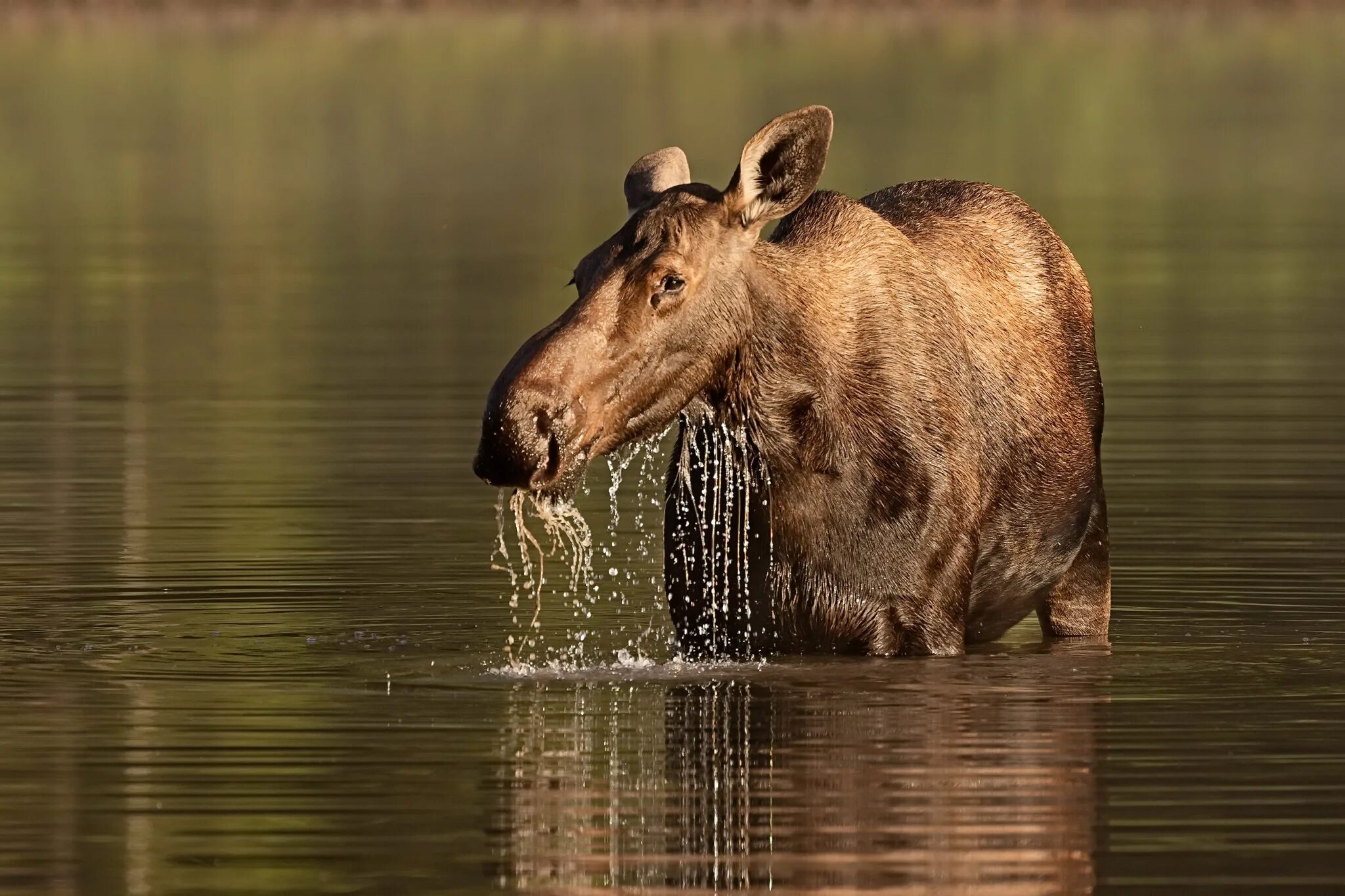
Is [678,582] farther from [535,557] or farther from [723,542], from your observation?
[535,557]

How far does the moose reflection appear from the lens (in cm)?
1109

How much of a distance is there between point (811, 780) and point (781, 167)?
2652 mm

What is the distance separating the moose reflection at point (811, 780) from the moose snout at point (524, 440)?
0.99m

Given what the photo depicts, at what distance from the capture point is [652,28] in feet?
335

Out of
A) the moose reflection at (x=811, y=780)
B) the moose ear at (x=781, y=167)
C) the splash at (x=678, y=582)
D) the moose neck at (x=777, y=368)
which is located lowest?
the moose reflection at (x=811, y=780)

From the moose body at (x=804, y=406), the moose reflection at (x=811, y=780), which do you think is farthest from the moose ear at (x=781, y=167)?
the moose reflection at (x=811, y=780)

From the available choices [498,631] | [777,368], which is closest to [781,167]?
[777,368]

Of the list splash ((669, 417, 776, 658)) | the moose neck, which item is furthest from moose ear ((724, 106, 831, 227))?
splash ((669, 417, 776, 658))

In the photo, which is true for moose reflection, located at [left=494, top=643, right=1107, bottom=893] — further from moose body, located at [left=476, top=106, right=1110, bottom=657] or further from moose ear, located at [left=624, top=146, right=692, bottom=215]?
moose ear, located at [left=624, top=146, right=692, bottom=215]

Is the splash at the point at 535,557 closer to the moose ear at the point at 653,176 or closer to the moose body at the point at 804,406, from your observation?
the moose body at the point at 804,406

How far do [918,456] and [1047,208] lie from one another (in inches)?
1321

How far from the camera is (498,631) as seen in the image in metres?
16.2

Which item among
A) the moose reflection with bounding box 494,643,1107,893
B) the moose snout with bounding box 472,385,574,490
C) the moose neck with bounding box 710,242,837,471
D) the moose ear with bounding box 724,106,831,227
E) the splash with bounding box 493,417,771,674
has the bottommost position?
the moose reflection with bounding box 494,643,1107,893

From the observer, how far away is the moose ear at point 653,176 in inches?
571
